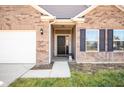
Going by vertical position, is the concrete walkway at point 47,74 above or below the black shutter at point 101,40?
below

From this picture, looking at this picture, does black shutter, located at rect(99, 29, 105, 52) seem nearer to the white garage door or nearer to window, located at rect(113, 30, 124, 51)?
window, located at rect(113, 30, 124, 51)

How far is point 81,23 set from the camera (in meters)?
17.8

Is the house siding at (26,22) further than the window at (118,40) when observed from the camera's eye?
No

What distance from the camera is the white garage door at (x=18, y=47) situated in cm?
1727

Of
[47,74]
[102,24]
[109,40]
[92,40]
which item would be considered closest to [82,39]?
[92,40]

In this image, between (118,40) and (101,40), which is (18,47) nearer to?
(101,40)

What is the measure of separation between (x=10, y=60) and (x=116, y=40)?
8045mm

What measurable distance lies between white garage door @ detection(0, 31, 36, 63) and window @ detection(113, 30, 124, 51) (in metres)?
6.03

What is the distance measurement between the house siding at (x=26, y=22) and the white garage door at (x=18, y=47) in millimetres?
368

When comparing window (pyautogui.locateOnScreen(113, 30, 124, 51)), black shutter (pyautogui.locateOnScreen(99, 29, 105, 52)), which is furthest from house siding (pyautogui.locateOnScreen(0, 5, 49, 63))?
window (pyautogui.locateOnScreen(113, 30, 124, 51))

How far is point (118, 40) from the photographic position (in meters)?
17.9

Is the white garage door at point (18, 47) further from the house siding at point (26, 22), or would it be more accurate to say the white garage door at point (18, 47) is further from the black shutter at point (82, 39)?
the black shutter at point (82, 39)

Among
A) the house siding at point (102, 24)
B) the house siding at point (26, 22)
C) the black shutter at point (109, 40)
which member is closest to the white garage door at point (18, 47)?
the house siding at point (26, 22)
